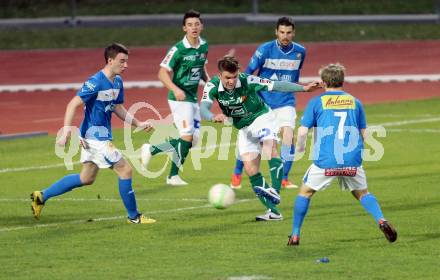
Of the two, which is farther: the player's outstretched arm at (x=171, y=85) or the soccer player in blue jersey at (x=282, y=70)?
the soccer player in blue jersey at (x=282, y=70)

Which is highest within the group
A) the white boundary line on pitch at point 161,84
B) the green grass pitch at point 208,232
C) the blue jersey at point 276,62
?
the white boundary line on pitch at point 161,84

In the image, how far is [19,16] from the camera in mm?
46969

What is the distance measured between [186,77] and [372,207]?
6.09 meters

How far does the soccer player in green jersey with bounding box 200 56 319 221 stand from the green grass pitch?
1.42 feet

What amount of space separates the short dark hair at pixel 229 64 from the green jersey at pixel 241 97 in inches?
17.4

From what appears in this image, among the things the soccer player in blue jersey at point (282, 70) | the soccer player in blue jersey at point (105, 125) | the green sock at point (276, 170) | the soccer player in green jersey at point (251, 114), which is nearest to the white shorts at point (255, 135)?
the soccer player in green jersey at point (251, 114)

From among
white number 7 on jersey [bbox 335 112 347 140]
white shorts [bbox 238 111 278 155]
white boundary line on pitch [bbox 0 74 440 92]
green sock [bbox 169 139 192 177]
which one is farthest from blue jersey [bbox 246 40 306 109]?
white boundary line on pitch [bbox 0 74 440 92]

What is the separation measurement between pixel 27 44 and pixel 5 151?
1891 cm

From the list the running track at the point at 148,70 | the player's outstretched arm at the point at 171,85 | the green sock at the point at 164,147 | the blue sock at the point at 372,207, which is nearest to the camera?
the blue sock at the point at 372,207

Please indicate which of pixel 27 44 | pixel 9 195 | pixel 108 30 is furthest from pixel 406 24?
pixel 9 195

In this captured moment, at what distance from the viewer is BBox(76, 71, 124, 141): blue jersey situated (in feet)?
50.5

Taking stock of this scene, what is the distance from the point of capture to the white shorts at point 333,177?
13.6 meters

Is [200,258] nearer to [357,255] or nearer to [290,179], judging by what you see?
[357,255]

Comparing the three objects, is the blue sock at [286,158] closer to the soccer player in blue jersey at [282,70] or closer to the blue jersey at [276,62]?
the soccer player in blue jersey at [282,70]
